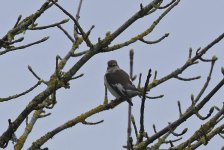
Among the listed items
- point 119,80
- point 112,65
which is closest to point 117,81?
point 119,80

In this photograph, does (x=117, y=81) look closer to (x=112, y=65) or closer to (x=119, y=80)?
(x=119, y=80)

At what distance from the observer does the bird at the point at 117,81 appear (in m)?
10.5

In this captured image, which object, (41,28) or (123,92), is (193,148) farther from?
(123,92)

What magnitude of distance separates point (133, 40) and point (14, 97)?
1.22 m

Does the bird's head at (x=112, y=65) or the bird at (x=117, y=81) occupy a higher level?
the bird's head at (x=112, y=65)

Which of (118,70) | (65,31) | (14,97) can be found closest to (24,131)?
(14,97)

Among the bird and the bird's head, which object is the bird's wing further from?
the bird's head

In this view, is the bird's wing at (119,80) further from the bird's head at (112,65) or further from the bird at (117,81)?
the bird's head at (112,65)

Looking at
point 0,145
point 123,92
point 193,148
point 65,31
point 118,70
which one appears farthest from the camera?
point 118,70

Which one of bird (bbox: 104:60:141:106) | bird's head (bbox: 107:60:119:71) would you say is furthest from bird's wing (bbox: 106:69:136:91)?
bird's head (bbox: 107:60:119:71)

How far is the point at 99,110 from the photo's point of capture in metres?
5.47

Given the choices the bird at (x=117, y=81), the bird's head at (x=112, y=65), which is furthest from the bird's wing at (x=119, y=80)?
the bird's head at (x=112, y=65)

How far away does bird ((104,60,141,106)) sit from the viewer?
10461mm

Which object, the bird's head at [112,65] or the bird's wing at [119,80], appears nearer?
the bird's wing at [119,80]
